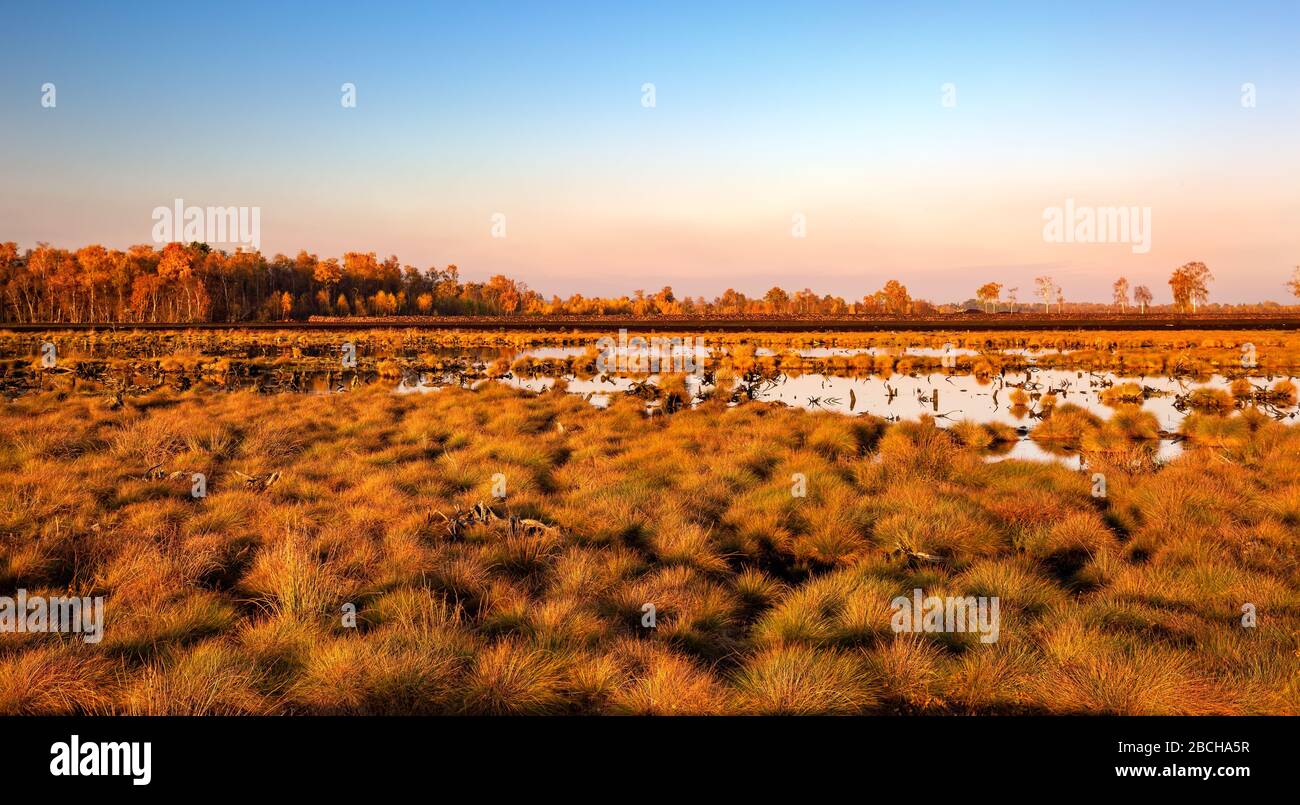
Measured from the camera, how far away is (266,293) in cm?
13662

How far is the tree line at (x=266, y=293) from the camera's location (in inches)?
4151

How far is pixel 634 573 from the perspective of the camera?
7559mm

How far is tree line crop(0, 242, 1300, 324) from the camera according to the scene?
346 feet

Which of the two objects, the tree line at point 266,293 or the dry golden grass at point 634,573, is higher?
the tree line at point 266,293

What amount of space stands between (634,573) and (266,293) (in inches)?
5928

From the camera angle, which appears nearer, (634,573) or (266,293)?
(634,573)

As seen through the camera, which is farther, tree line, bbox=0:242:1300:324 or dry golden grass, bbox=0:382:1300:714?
tree line, bbox=0:242:1300:324

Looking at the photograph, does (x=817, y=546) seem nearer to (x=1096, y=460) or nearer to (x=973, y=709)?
(x=973, y=709)

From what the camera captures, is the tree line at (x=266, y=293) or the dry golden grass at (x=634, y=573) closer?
the dry golden grass at (x=634, y=573)

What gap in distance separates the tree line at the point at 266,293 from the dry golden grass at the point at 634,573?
10641 centimetres

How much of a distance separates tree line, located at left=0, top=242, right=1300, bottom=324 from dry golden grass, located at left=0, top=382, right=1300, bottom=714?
10641cm

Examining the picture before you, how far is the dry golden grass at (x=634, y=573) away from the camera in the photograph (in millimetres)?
4871

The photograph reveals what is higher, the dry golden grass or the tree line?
the tree line

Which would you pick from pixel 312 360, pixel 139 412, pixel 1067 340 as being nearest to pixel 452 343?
pixel 312 360
